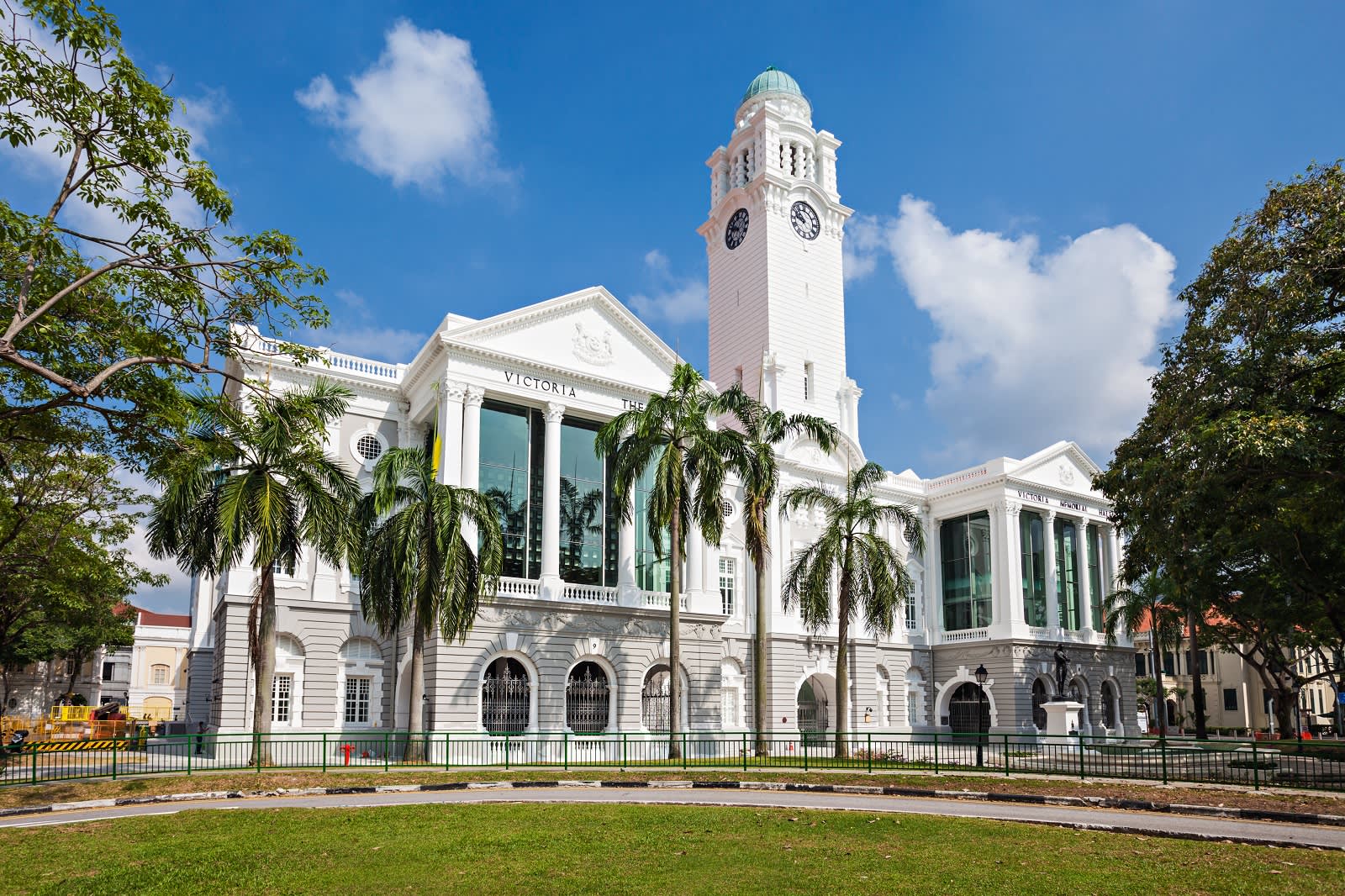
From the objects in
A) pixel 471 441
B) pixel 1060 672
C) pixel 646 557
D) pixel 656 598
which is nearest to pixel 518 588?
pixel 471 441

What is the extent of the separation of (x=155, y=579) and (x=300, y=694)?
12808 mm

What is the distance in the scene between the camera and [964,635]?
53719 mm

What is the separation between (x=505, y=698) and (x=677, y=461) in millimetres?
Answer: 10310

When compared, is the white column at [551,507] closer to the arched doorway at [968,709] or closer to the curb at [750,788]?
the curb at [750,788]

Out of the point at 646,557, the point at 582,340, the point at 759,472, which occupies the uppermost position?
the point at 582,340

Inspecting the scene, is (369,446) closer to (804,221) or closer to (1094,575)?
(804,221)

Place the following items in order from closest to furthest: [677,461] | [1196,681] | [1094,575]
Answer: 1. [677,461]
2. [1196,681]
3. [1094,575]

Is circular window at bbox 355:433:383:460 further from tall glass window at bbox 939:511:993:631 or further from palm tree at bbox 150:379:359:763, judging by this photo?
tall glass window at bbox 939:511:993:631

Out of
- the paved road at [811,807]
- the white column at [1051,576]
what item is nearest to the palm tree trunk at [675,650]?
the paved road at [811,807]

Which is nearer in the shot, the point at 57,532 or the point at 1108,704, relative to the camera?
the point at 57,532

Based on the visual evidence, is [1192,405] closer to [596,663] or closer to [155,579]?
[596,663]

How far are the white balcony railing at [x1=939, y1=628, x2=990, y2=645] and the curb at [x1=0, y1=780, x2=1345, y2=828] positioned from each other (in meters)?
32.0

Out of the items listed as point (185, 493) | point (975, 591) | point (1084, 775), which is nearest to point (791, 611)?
point (975, 591)

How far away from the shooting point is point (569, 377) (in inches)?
1521
